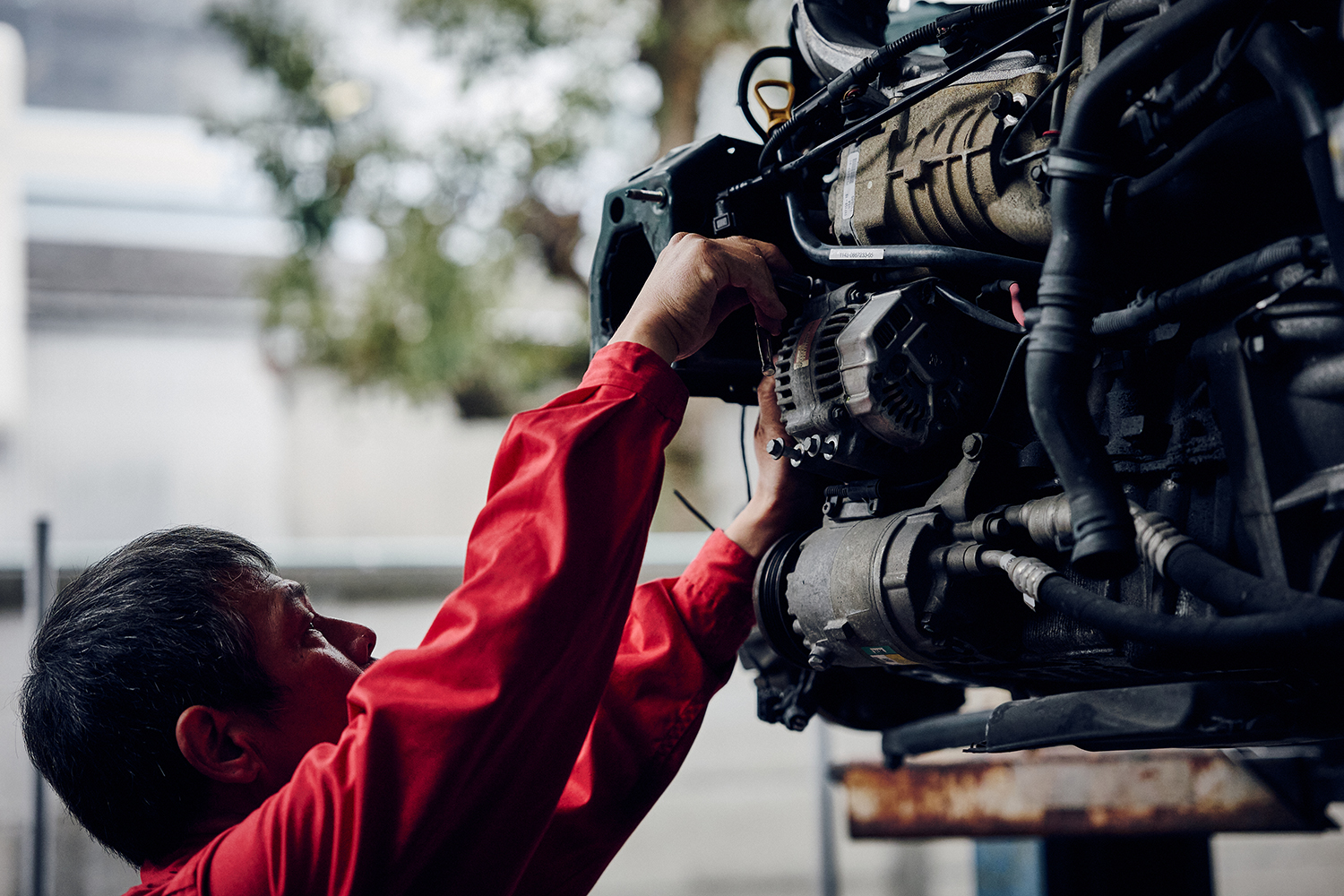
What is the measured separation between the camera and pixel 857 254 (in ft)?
3.79

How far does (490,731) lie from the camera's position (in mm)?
966

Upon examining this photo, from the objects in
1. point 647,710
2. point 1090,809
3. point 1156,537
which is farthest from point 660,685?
point 1090,809

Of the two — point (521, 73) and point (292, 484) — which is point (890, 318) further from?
point (292, 484)

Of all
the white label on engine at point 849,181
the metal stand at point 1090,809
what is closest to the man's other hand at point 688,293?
the white label on engine at point 849,181

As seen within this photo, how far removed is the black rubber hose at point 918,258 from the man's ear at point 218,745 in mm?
814

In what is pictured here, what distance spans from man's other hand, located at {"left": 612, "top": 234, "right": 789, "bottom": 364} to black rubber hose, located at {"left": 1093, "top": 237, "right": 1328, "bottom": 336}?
15.1 inches

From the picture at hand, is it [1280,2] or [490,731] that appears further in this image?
[490,731]

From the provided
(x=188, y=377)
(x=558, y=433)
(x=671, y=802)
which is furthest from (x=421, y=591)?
(x=188, y=377)

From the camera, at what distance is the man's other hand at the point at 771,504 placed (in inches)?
55.5

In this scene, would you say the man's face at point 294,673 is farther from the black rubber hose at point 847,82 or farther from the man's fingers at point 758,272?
the black rubber hose at point 847,82

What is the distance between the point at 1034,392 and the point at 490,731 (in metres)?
0.56

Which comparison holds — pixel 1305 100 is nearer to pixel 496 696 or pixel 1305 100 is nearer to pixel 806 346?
pixel 806 346

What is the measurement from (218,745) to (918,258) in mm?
896

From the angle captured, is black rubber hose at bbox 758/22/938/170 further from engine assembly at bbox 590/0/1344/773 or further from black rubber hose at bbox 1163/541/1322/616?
Answer: black rubber hose at bbox 1163/541/1322/616
